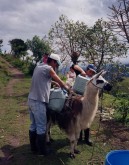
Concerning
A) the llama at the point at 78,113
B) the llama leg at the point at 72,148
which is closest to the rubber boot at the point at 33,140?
the llama at the point at 78,113

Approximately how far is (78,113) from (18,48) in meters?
38.4

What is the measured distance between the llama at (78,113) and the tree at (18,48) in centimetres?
3694

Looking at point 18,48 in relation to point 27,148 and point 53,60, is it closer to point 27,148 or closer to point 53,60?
point 27,148

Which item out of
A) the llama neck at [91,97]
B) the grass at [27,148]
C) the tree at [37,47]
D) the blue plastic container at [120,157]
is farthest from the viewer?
the tree at [37,47]

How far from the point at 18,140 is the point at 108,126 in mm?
2782

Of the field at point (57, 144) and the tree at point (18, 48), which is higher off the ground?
the tree at point (18, 48)

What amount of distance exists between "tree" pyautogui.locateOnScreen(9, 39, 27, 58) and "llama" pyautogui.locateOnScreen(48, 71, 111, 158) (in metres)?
36.9

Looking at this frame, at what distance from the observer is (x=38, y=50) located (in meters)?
33.9

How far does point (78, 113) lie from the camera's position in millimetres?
6098

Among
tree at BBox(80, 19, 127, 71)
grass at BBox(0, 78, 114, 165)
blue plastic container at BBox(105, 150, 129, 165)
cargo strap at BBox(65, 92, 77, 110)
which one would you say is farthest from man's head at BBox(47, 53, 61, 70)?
tree at BBox(80, 19, 127, 71)

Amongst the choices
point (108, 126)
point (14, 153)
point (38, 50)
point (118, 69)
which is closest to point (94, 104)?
point (14, 153)

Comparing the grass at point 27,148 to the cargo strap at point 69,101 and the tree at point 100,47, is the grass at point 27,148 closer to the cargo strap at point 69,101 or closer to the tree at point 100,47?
the cargo strap at point 69,101

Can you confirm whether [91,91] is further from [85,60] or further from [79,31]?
[79,31]

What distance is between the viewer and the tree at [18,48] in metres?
43.0
